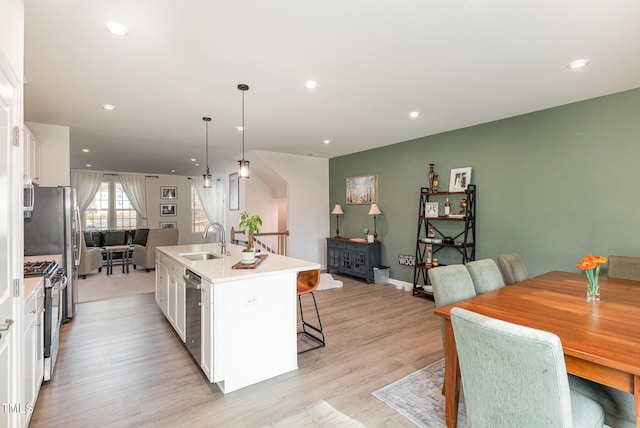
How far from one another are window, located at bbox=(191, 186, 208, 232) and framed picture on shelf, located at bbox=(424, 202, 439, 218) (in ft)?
26.1

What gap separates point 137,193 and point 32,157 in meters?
6.09

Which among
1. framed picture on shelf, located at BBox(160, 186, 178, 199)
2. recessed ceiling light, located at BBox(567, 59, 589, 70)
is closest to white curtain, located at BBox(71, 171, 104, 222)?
framed picture on shelf, located at BBox(160, 186, 178, 199)

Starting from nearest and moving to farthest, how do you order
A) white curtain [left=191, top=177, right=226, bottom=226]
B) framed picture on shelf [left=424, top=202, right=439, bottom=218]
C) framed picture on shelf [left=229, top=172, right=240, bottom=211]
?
1. framed picture on shelf [left=424, top=202, right=439, bottom=218]
2. framed picture on shelf [left=229, top=172, right=240, bottom=211]
3. white curtain [left=191, top=177, right=226, bottom=226]

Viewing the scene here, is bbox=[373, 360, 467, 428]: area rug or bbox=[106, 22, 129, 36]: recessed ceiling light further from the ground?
bbox=[106, 22, 129, 36]: recessed ceiling light

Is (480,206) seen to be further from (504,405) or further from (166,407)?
(166,407)

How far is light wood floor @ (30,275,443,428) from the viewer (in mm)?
2086

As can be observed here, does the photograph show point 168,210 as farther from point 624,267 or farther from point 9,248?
point 624,267

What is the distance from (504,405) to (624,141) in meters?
3.41

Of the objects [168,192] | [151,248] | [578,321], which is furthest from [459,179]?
[168,192]

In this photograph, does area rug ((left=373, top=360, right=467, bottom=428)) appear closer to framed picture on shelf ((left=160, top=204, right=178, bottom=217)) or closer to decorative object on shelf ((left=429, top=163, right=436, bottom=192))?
Result: decorative object on shelf ((left=429, top=163, right=436, bottom=192))

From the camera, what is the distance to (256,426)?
1982 mm

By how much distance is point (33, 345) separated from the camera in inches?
80.7

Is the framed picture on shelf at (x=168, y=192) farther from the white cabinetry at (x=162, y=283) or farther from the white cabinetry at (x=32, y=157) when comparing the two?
the white cabinetry at (x=162, y=283)

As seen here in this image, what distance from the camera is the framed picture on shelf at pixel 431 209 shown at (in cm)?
493
